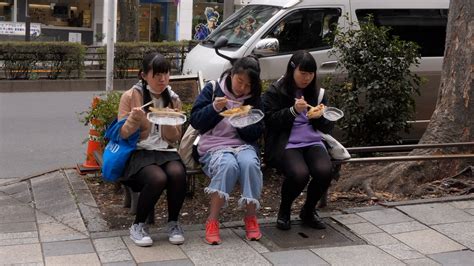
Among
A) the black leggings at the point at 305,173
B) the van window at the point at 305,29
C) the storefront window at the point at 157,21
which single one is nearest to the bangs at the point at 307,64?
the black leggings at the point at 305,173

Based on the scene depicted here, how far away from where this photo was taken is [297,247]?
16.4 feet

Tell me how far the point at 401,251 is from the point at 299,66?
1.62 meters

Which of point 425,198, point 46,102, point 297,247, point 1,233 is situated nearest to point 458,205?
point 425,198

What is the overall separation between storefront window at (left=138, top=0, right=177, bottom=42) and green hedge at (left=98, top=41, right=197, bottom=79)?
1183cm

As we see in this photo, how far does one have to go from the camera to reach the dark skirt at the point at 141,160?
5.00 metres

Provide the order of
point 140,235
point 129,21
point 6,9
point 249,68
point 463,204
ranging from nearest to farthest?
point 140,235, point 249,68, point 463,204, point 129,21, point 6,9

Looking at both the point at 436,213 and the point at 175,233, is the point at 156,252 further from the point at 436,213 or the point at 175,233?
the point at 436,213

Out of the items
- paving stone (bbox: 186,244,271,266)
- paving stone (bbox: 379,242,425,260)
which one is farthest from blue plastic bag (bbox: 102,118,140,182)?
paving stone (bbox: 379,242,425,260)

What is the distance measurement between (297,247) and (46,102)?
33.9ft

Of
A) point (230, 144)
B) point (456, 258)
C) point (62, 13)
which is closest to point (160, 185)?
point (230, 144)

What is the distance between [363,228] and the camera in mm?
5387

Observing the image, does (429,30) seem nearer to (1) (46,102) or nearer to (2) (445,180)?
(2) (445,180)

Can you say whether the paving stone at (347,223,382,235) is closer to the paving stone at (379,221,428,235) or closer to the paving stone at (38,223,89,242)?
the paving stone at (379,221,428,235)

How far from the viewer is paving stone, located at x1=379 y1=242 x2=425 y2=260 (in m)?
4.81
